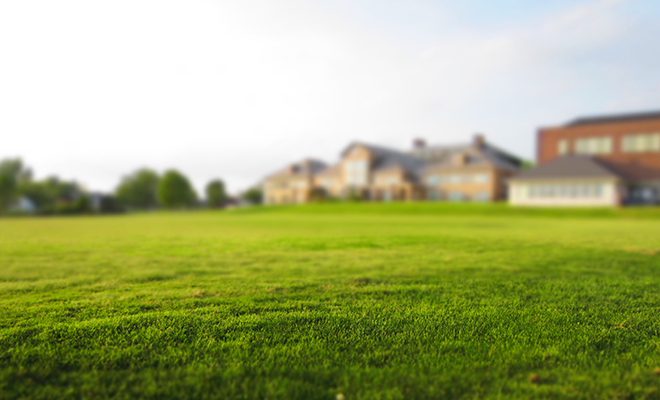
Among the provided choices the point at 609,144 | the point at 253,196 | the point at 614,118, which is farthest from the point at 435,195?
the point at 253,196

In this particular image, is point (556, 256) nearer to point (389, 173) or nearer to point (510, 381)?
point (510, 381)

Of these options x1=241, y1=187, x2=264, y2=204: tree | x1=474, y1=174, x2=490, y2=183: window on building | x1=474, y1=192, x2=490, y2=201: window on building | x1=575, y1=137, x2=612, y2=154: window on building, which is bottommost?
x1=474, y1=192, x2=490, y2=201: window on building

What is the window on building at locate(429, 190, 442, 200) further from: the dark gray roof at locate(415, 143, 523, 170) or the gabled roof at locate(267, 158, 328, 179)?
the gabled roof at locate(267, 158, 328, 179)

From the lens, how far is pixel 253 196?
8606 centimetres

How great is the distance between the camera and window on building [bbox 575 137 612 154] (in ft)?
156

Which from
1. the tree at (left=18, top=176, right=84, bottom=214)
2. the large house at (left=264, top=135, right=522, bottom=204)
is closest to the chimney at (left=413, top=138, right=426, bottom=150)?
the large house at (left=264, top=135, right=522, bottom=204)

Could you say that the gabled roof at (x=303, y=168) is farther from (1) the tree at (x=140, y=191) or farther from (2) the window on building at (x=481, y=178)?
(1) the tree at (x=140, y=191)

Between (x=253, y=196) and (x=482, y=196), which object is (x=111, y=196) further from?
(x=482, y=196)

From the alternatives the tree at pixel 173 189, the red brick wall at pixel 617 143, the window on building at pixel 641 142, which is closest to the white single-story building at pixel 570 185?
the red brick wall at pixel 617 143

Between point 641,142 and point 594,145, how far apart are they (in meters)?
4.26

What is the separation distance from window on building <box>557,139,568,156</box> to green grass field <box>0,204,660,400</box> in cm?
4778

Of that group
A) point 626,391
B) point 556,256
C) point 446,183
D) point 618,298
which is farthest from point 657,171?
point 626,391

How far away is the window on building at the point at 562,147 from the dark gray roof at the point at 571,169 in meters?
2.41

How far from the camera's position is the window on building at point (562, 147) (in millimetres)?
49844
